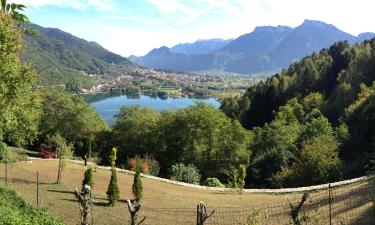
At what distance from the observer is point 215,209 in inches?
641

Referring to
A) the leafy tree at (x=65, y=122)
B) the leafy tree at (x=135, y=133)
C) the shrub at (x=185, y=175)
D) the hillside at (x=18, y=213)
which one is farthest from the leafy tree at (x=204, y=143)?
the hillside at (x=18, y=213)

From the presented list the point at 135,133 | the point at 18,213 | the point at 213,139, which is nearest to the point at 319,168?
the point at 213,139

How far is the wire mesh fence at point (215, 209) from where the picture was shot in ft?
40.9

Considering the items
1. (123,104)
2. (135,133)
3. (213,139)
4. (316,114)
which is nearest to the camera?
(213,139)

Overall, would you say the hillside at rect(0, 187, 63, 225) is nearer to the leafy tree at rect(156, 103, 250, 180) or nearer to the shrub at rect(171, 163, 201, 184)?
the shrub at rect(171, 163, 201, 184)

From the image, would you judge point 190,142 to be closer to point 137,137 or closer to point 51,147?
point 137,137

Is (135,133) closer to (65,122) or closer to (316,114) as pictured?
(65,122)

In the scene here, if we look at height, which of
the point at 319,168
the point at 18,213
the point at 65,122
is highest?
the point at 18,213

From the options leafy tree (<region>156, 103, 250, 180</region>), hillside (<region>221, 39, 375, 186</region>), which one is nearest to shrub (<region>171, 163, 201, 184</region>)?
hillside (<region>221, 39, 375, 186</region>)

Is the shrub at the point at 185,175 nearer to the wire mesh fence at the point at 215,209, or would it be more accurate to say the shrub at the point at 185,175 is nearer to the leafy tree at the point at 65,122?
the wire mesh fence at the point at 215,209

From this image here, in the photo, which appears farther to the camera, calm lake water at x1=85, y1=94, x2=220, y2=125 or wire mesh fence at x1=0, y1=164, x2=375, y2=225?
calm lake water at x1=85, y1=94, x2=220, y2=125

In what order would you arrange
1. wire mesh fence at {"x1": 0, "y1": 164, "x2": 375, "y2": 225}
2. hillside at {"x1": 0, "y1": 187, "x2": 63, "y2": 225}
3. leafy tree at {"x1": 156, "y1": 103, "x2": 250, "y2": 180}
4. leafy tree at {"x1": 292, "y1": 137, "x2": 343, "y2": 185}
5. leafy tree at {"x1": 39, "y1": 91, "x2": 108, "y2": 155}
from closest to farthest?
hillside at {"x1": 0, "y1": 187, "x2": 63, "y2": 225}
wire mesh fence at {"x1": 0, "y1": 164, "x2": 375, "y2": 225}
leafy tree at {"x1": 292, "y1": 137, "x2": 343, "y2": 185}
leafy tree at {"x1": 156, "y1": 103, "x2": 250, "y2": 180}
leafy tree at {"x1": 39, "y1": 91, "x2": 108, "y2": 155}

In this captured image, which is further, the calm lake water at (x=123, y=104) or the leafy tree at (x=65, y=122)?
the calm lake water at (x=123, y=104)

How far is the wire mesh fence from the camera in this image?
Answer: 12453 mm
